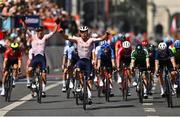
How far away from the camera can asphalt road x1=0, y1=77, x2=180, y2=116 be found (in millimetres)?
18028

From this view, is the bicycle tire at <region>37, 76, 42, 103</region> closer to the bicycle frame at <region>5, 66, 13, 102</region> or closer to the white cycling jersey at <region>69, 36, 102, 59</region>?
the bicycle frame at <region>5, 66, 13, 102</region>

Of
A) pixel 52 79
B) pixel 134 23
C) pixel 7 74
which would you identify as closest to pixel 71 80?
pixel 7 74

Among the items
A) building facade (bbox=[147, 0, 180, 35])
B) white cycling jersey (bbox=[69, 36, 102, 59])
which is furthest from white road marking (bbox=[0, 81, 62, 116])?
building facade (bbox=[147, 0, 180, 35])

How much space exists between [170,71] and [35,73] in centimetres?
347

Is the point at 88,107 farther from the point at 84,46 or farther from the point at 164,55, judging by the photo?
the point at 164,55

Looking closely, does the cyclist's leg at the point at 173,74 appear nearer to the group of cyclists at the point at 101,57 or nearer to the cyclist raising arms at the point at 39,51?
the group of cyclists at the point at 101,57

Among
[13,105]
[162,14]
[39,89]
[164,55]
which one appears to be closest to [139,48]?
[164,55]

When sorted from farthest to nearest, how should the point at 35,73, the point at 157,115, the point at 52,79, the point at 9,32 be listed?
the point at 9,32 → the point at 52,79 → the point at 35,73 → the point at 157,115

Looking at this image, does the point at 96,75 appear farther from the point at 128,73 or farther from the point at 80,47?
the point at 80,47

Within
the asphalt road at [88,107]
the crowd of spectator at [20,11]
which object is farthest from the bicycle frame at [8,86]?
the crowd of spectator at [20,11]

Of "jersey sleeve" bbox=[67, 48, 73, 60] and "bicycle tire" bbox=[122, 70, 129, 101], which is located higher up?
"jersey sleeve" bbox=[67, 48, 73, 60]

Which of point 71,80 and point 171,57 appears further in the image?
point 71,80

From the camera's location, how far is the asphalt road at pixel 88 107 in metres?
18.0

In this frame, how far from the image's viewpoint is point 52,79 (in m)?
32.0
